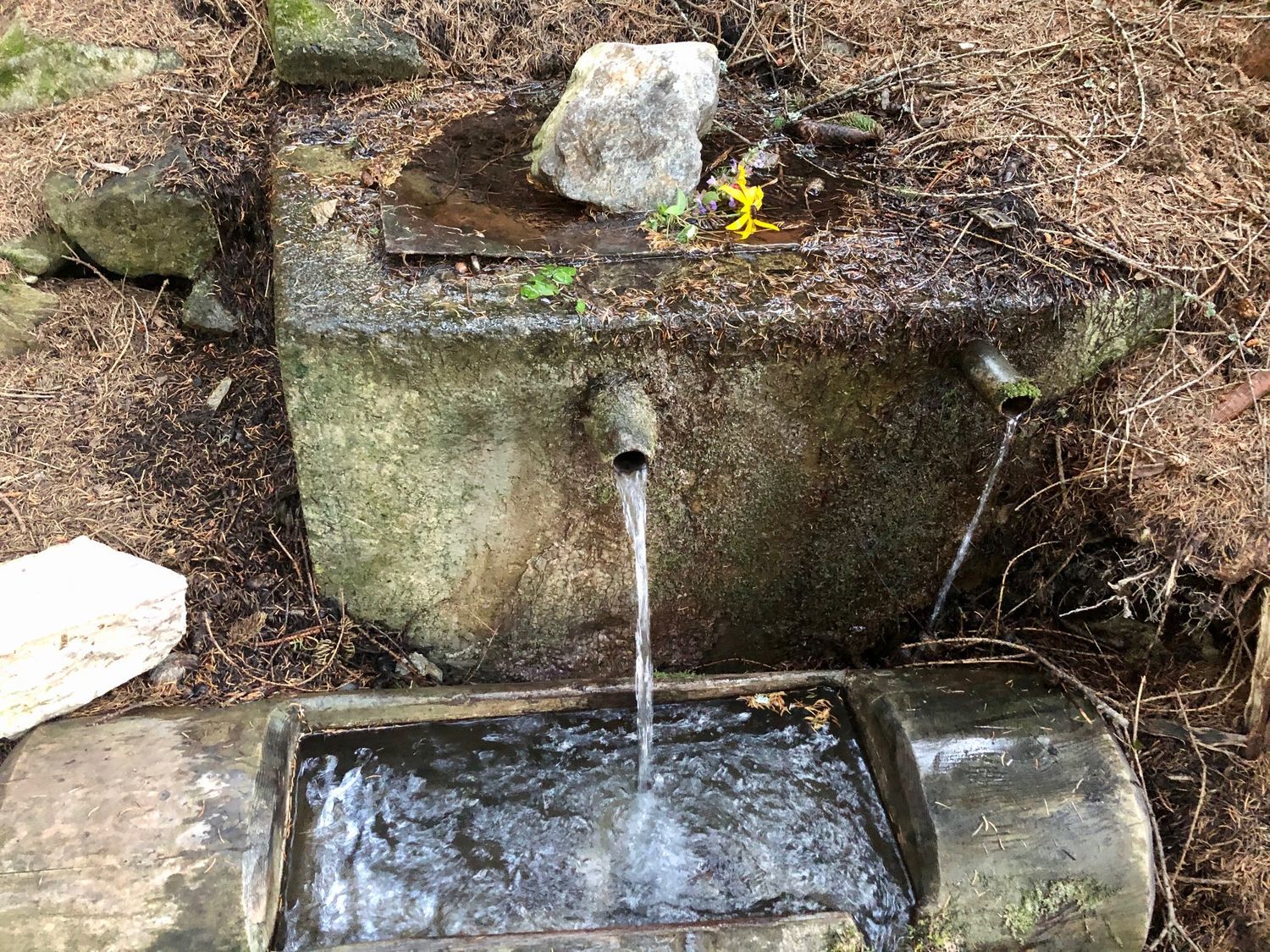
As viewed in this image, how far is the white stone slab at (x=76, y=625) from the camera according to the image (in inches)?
98.2

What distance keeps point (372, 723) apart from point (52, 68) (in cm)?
344

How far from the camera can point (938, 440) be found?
310 cm

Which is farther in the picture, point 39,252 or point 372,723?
point 39,252

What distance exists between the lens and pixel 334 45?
3643 millimetres

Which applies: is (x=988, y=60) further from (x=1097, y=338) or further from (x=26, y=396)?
(x=26, y=396)

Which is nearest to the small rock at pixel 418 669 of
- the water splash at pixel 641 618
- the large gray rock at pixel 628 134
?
the water splash at pixel 641 618

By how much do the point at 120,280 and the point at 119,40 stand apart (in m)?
1.20


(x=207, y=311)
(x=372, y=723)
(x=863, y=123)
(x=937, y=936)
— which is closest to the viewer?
(x=937, y=936)

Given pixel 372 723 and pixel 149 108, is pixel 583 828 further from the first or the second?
pixel 149 108

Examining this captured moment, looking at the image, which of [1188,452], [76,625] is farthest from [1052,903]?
[76,625]

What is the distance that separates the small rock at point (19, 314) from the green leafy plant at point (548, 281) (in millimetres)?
2460

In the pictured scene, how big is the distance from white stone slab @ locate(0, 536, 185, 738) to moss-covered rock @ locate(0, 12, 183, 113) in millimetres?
2382

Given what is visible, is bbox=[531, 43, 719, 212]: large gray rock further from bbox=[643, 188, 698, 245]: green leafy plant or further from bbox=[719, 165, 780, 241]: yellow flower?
bbox=[719, 165, 780, 241]: yellow flower

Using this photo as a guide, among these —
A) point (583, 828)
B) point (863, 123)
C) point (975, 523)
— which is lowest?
point (583, 828)
